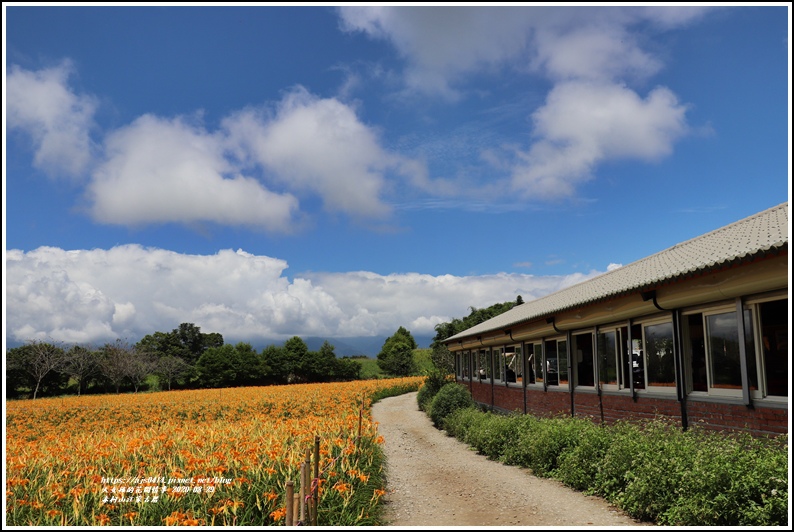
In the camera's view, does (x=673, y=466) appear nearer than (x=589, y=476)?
Yes

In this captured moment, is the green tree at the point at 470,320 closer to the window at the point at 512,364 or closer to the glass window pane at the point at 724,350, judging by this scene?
the window at the point at 512,364

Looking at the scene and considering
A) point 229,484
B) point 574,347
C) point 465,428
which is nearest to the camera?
point 229,484

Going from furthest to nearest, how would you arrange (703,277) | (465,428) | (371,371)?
(371,371) < (465,428) < (703,277)

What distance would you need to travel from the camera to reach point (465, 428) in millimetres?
17156

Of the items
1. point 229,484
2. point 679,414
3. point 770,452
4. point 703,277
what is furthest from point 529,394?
point 229,484

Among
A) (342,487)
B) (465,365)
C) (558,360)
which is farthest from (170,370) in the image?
(342,487)

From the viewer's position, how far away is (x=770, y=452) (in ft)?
22.2

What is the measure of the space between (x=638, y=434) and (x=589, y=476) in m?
1.00

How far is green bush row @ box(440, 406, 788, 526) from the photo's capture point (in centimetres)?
634

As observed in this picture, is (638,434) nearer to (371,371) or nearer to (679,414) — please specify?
(679,414)

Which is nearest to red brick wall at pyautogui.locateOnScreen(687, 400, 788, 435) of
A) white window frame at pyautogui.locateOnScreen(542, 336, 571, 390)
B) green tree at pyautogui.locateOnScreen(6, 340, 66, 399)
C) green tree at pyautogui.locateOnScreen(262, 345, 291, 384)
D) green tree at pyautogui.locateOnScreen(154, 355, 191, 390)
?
white window frame at pyautogui.locateOnScreen(542, 336, 571, 390)

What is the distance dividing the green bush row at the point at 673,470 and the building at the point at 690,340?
583 mm

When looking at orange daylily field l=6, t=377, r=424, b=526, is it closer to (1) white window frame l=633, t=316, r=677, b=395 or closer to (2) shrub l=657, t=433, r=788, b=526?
(2) shrub l=657, t=433, r=788, b=526

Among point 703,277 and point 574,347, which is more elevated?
point 703,277
